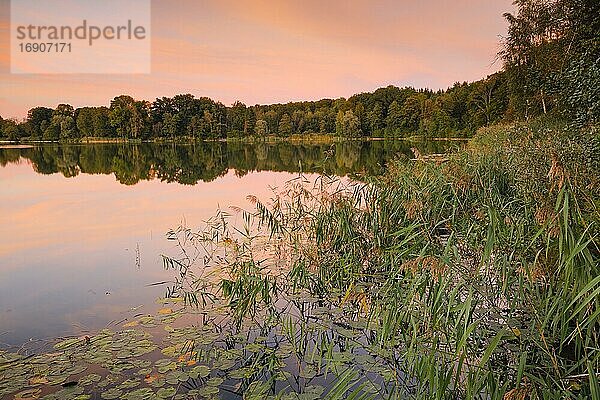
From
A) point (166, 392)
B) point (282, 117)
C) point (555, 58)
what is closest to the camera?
point (166, 392)

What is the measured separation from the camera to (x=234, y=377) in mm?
3510

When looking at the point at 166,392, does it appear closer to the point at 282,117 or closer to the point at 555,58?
the point at 555,58

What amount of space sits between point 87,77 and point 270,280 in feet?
131

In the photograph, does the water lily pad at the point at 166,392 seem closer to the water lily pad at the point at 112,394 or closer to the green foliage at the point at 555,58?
the water lily pad at the point at 112,394

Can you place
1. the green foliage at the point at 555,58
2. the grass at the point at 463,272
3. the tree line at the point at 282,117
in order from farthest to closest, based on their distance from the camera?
the tree line at the point at 282,117
the green foliage at the point at 555,58
the grass at the point at 463,272

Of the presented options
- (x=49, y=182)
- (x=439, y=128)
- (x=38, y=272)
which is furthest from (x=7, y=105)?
(x=439, y=128)

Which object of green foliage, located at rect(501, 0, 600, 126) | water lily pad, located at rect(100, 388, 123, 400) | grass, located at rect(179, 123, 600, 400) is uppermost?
green foliage, located at rect(501, 0, 600, 126)

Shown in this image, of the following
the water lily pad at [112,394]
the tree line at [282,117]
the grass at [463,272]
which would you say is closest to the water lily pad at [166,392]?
the water lily pad at [112,394]

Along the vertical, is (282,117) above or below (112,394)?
above

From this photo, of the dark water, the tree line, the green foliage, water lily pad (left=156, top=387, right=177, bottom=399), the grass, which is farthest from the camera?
the tree line

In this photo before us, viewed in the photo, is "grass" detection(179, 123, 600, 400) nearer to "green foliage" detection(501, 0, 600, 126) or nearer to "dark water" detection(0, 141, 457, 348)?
"green foliage" detection(501, 0, 600, 126)

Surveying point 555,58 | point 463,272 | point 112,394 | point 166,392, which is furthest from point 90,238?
point 555,58

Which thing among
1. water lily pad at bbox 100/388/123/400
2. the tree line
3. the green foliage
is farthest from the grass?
the tree line

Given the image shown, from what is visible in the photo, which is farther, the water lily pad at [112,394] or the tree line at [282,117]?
the tree line at [282,117]
